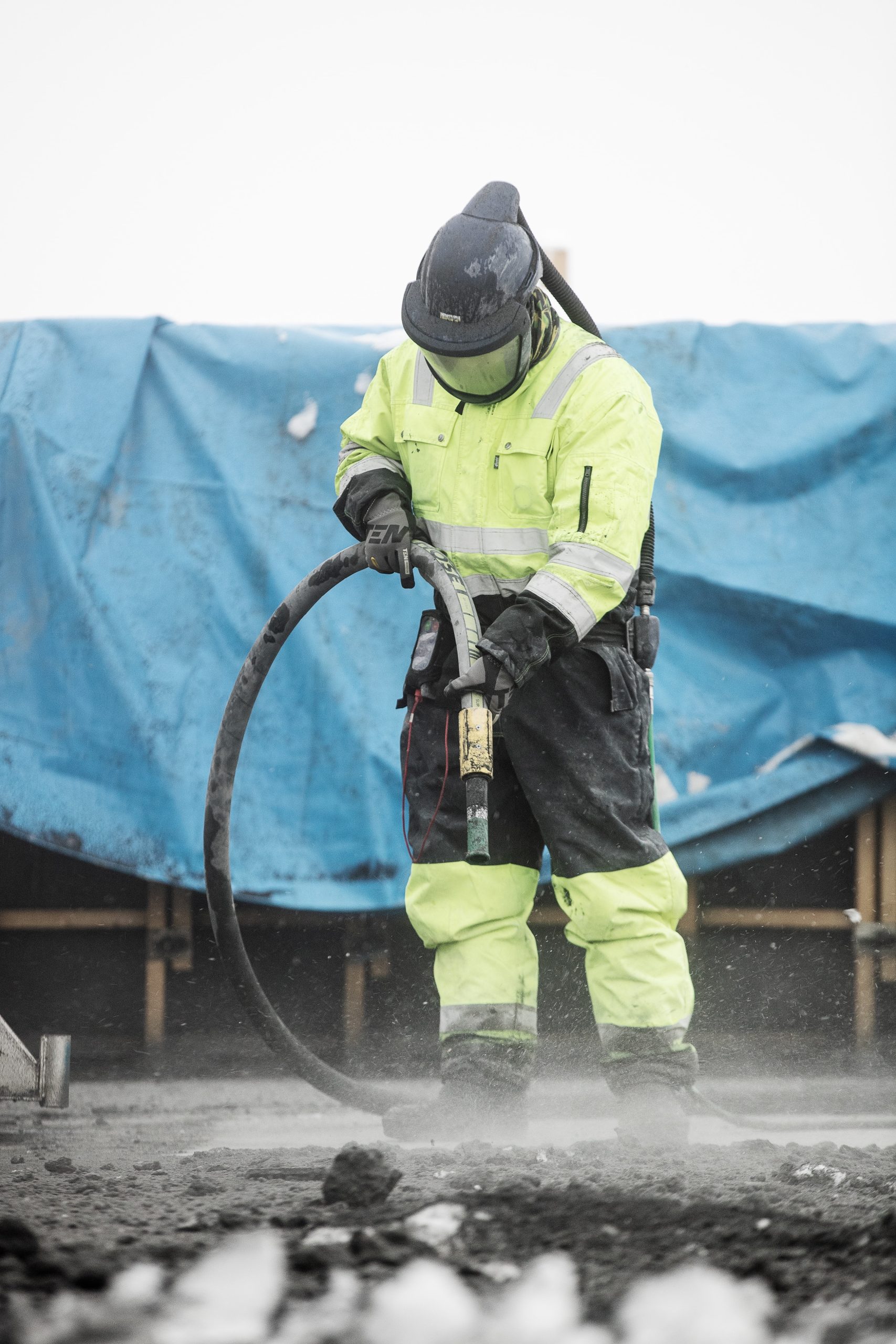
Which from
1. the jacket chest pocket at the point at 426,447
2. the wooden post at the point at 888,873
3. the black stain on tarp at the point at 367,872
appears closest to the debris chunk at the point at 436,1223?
the jacket chest pocket at the point at 426,447

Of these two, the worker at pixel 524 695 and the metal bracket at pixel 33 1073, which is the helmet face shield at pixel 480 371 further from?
the metal bracket at pixel 33 1073

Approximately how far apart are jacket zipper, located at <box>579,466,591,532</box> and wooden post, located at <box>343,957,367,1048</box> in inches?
73.4

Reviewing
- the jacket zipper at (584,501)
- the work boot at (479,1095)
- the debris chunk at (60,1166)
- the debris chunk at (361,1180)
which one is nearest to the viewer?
the debris chunk at (361,1180)

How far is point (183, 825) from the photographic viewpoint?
341 cm

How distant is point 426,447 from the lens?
2717 mm

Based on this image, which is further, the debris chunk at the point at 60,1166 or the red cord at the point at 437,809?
the red cord at the point at 437,809

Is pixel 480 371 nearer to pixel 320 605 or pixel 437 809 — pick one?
pixel 437 809

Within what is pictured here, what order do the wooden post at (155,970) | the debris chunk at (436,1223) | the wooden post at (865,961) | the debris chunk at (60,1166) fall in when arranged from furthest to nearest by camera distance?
the wooden post at (865,961) < the wooden post at (155,970) < the debris chunk at (60,1166) < the debris chunk at (436,1223)

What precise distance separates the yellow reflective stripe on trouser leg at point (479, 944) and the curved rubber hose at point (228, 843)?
0.45m

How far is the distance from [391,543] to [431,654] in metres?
0.25

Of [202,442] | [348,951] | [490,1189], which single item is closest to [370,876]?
[348,951]

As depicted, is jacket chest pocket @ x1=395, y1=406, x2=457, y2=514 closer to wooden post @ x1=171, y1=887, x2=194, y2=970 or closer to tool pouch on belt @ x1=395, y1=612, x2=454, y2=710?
tool pouch on belt @ x1=395, y1=612, x2=454, y2=710

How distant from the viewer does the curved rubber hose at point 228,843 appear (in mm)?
2830

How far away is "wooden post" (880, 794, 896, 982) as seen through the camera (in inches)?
149
